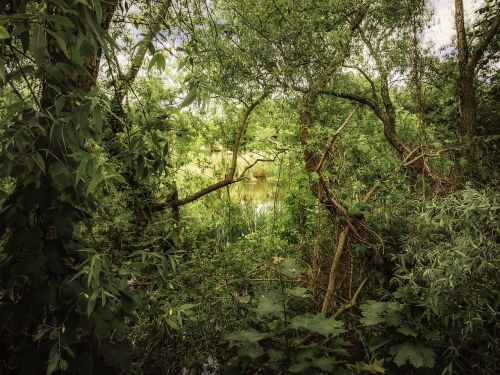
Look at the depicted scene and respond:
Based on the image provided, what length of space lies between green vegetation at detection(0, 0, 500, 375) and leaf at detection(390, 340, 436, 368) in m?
0.01

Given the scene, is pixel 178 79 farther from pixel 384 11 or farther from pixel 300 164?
pixel 384 11

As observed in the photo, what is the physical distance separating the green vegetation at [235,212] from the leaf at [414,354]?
12 mm

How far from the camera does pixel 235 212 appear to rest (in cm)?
738

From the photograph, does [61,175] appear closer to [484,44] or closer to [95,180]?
[95,180]

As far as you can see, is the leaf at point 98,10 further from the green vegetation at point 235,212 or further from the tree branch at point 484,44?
the tree branch at point 484,44

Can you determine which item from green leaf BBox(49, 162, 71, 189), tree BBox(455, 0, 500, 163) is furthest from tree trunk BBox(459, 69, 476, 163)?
green leaf BBox(49, 162, 71, 189)

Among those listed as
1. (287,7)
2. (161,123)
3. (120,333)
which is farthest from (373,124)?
(120,333)

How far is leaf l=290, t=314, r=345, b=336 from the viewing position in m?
2.36

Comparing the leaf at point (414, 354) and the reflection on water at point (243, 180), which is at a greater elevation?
the reflection on water at point (243, 180)

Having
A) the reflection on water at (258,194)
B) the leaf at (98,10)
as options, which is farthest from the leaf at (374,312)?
the reflection on water at (258,194)

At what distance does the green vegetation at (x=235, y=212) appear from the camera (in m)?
1.63

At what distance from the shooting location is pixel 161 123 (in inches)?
81.7

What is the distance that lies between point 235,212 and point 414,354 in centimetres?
510

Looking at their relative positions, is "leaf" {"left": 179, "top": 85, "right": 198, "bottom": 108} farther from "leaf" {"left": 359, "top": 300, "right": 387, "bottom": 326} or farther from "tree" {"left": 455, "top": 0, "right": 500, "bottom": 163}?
"tree" {"left": 455, "top": 0, "right": 500, "bottom": 163}
